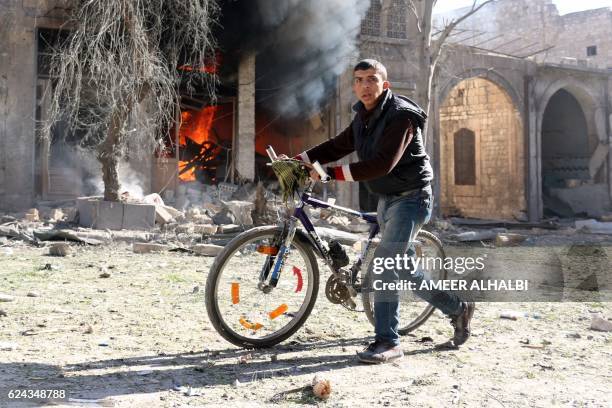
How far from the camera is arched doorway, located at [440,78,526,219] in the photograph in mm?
18953

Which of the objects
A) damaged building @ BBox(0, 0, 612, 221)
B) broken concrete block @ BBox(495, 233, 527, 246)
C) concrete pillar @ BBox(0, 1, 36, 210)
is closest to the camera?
broken concrete block @ BBox(495, 233, 527, 246)

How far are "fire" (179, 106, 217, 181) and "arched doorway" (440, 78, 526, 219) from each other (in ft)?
27.4

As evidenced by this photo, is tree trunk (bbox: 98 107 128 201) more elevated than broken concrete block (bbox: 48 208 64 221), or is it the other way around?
tree trunk (bbox: 98 107 128 201)

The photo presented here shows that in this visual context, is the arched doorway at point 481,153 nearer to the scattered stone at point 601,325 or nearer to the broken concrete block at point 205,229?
the broken concrete block at point 205,229

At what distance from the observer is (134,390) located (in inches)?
116

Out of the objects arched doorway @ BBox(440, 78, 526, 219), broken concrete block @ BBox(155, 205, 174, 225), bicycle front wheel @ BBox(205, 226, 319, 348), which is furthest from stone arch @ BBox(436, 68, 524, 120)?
bicycle front wheel @ BBox(205, 226, 319, 348)

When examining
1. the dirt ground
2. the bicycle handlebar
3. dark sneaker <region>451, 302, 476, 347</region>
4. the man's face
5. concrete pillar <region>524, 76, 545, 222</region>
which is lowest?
the dirt ground

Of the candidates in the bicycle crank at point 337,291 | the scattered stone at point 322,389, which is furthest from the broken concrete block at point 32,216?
the scattered stone at point 322,389

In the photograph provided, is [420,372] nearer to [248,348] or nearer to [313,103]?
[248,348]

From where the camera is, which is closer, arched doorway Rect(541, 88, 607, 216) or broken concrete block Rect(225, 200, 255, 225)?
broken concrete block Rect(225, 200, 255, 225)

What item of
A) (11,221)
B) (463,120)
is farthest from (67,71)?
(463,120)

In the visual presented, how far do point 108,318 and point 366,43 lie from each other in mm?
13198

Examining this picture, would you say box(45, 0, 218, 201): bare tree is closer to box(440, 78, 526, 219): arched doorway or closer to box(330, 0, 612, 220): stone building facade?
box(330, 0, 612, 220): stone building facade

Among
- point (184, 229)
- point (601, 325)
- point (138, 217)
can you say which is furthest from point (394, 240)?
point (138, 217)
